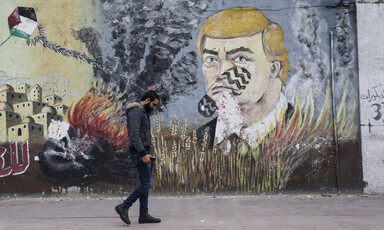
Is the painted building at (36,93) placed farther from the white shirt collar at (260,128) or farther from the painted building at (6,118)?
the white shirt collar at (260,128)

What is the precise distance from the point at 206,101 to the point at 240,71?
75cm

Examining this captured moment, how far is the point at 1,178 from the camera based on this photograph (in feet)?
28.4

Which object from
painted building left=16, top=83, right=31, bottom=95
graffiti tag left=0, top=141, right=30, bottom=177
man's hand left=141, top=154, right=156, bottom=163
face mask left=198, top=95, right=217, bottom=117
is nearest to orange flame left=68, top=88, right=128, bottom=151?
painted building left=16, top=83, right=31, bottom=95

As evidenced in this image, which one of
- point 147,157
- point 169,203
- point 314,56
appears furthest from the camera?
point 314,56

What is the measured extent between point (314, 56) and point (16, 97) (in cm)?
501

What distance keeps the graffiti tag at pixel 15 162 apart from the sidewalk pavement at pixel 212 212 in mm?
448

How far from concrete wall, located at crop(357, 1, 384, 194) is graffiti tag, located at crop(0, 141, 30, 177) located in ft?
18.3

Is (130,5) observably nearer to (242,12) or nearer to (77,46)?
(77,46)

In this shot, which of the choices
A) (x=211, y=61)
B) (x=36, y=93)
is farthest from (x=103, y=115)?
(x=211, y=61)

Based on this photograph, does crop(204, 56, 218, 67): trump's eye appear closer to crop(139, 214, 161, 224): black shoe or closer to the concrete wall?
the concrete wall

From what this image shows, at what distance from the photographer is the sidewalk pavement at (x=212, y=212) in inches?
244

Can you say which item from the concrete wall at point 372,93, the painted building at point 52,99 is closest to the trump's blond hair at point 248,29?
the concrete wall at point 372,93

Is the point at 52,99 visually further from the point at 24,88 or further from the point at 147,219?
the point at 147,219

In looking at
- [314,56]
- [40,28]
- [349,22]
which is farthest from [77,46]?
[349,22]
